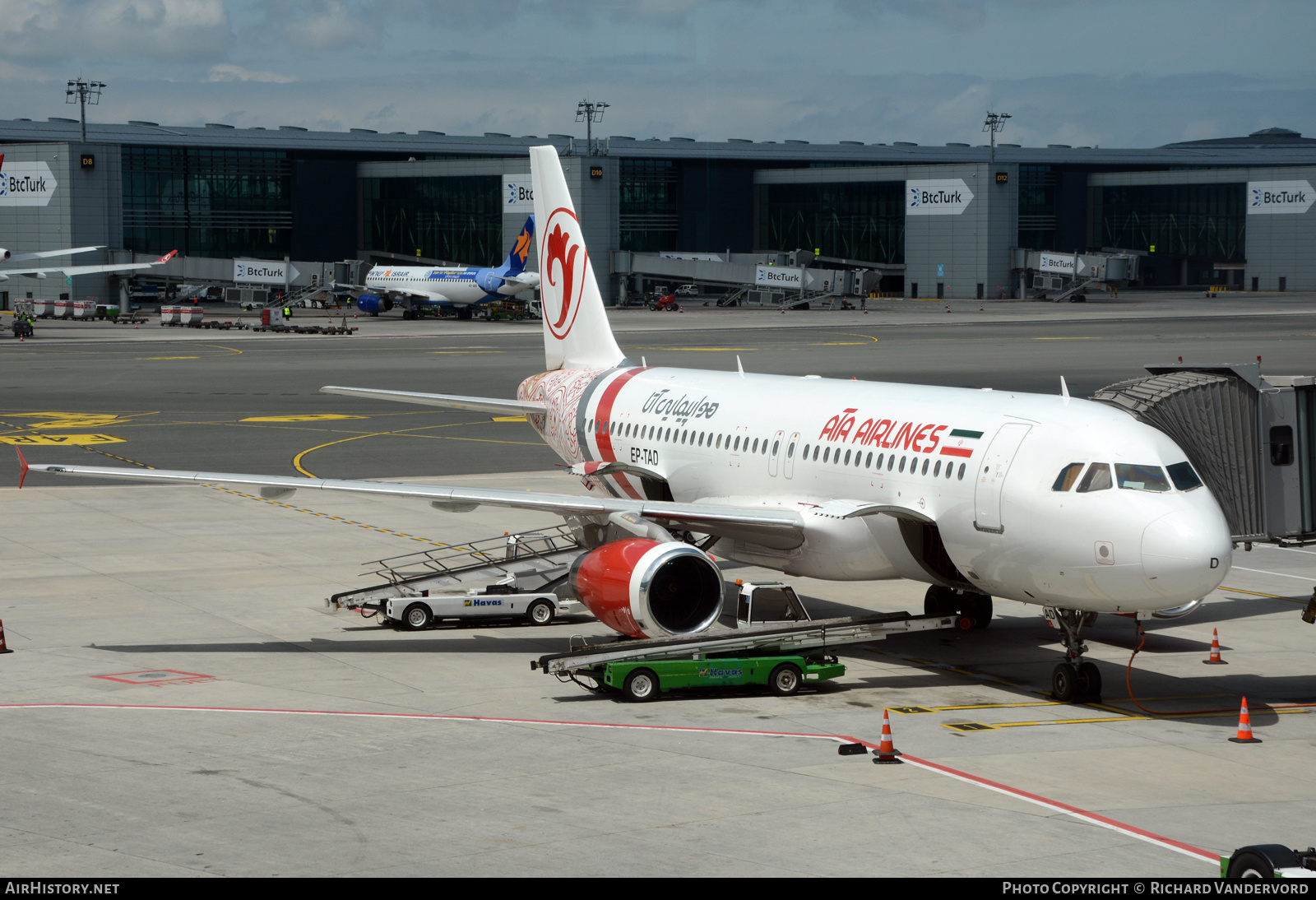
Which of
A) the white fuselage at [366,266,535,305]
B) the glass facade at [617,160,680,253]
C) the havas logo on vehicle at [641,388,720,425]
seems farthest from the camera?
the glass facade at [617,160,680,253]

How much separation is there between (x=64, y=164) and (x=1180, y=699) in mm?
131906

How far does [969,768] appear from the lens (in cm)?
1944

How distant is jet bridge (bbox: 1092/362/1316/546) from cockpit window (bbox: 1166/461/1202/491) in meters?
2.69

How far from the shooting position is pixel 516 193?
159 metres

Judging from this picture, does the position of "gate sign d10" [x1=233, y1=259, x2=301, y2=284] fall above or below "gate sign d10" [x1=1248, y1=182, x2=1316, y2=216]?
below

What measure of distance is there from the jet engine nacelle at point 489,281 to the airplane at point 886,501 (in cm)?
9820

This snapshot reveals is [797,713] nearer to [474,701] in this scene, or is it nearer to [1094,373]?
[474,701]

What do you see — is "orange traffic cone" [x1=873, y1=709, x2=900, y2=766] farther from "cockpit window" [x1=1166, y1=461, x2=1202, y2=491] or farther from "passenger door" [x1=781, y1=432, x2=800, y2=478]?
"passenger door" [x1=781, y1=432, x2=800, y2=478]

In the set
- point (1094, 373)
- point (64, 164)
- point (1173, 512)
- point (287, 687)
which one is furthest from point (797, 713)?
point (64, 164)

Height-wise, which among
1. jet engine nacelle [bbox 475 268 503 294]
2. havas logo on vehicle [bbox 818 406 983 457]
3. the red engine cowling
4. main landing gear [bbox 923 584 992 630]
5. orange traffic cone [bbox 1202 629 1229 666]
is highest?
jet engine nacelle [bbox 475 268 503 294]

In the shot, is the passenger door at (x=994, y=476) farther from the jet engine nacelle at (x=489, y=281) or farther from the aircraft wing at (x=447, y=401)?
the jet engine nacelle at (x=489, y=281)

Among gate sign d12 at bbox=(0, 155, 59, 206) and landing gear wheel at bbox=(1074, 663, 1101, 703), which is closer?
landing gear wheel at bbox=(1074, 663, 1101, 703)

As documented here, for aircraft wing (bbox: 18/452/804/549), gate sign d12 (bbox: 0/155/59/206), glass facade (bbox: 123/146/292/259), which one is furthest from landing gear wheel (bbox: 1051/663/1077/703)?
glass facade (bbox: 123/146/292/259)

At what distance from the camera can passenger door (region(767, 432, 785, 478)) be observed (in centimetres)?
2847
